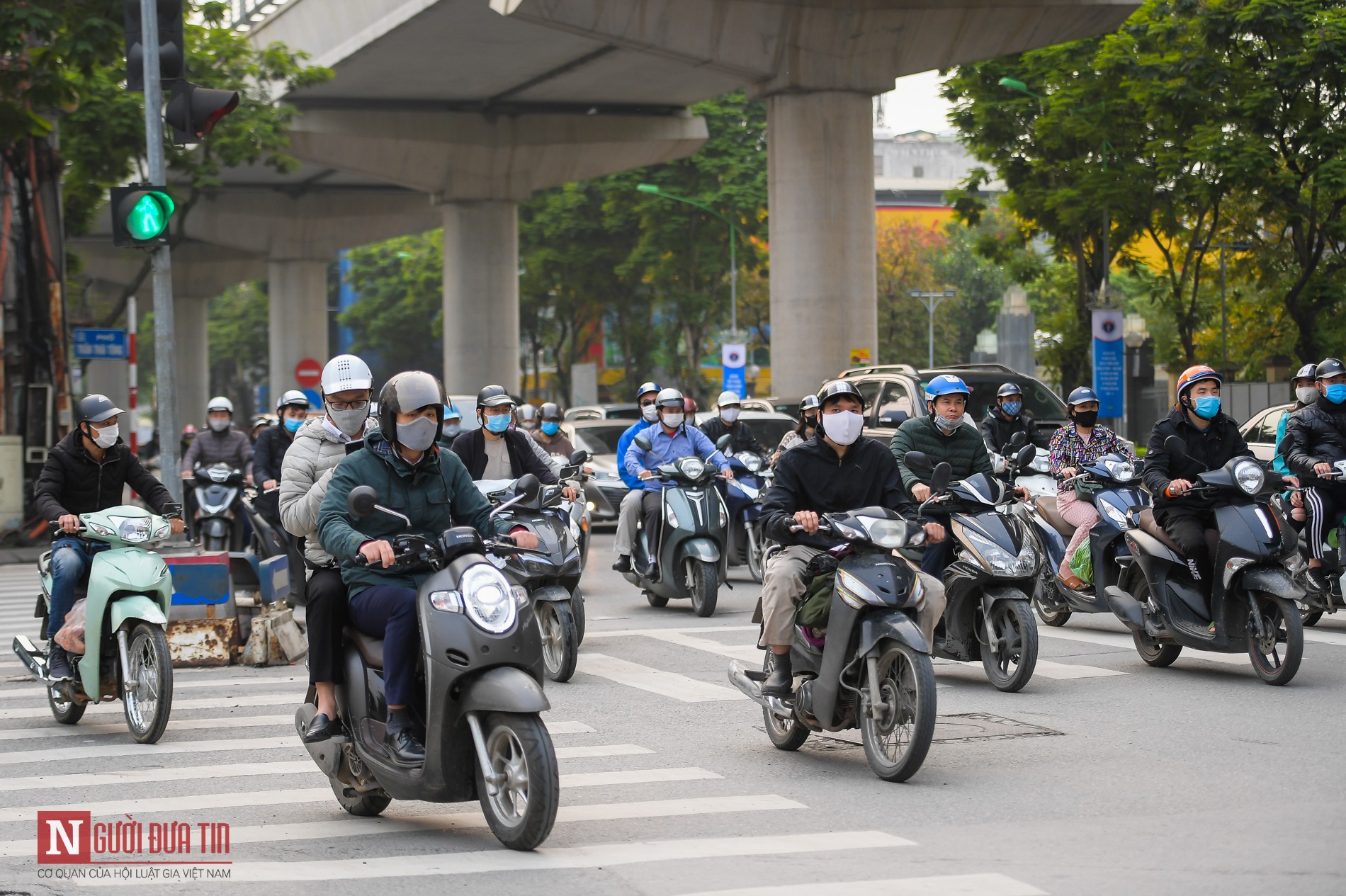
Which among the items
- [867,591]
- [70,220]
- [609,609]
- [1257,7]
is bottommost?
[609,609]

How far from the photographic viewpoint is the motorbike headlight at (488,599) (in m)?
5.97

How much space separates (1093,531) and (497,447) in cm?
413

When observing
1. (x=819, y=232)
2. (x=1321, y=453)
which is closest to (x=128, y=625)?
(x=1321, y=453)

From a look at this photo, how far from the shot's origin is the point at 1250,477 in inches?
384

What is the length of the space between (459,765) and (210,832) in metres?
1.21

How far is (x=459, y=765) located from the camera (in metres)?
6.05

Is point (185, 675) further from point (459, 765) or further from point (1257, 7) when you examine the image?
point (1257, 7)

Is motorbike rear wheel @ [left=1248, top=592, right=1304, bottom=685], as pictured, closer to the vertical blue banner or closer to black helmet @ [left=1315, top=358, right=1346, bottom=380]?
black helmet @ [left=1315, top=358, right=1346, bottom=380]

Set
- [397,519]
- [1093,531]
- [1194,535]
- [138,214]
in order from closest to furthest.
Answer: [397,519] → [1194,535] → [1093,531] → [138,214]

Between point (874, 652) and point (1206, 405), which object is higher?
Answer: point (1206, 405)

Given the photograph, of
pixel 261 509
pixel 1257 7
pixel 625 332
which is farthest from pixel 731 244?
pixel 261 509

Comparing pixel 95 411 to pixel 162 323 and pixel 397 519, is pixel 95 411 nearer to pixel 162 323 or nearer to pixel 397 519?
pixel 397 519

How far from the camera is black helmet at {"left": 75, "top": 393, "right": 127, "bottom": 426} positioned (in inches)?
376

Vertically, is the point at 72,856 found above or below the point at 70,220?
below
